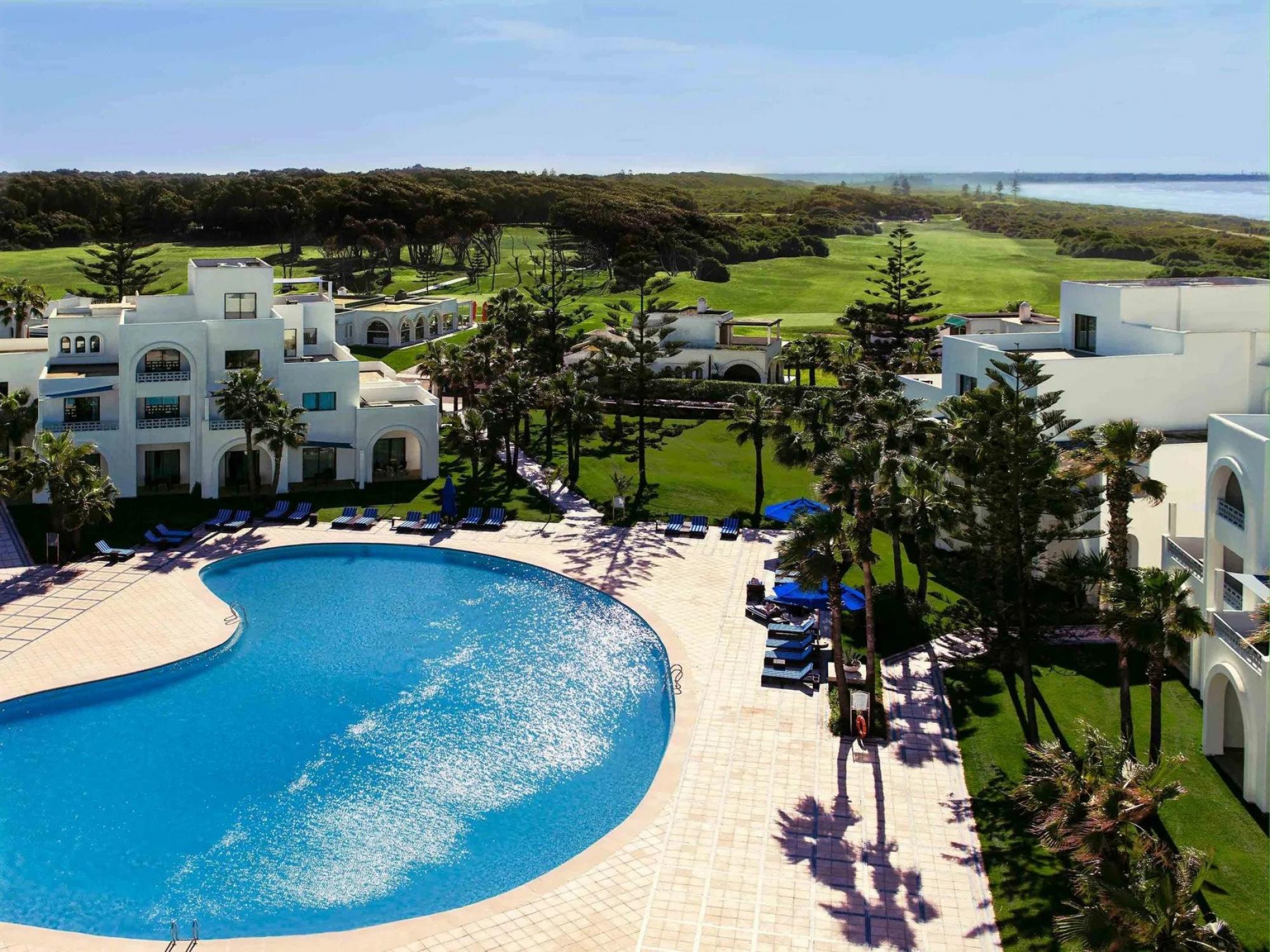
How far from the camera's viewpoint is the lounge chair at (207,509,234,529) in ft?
118

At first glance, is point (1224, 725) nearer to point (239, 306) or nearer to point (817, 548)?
point (817, 548)

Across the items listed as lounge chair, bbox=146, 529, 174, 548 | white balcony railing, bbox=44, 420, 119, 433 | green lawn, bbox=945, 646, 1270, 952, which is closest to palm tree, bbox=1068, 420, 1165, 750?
green lawn, bbox=945, 646, 1270, 952

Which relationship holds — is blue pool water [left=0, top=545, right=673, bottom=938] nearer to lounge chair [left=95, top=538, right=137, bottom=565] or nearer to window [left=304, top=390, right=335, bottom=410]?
lounge chair [left=95, top=538, right=137, bottom=565]

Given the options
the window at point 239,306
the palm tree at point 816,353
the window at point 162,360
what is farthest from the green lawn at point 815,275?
the window at point 162,360

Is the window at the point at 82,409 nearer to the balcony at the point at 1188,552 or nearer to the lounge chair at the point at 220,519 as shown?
the lounge chair at the point at 220,519

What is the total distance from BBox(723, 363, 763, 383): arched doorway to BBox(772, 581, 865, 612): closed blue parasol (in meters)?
29.5

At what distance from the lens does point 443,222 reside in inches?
3521

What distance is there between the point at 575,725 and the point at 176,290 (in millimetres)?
61895

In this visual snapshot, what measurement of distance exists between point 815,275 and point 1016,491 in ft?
284

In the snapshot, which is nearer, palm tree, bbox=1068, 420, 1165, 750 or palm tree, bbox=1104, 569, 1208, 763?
palm tree, bbox=1104, 569, 1208, 763

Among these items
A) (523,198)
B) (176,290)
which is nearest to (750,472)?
(176,290)

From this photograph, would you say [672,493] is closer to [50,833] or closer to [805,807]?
[805,807]

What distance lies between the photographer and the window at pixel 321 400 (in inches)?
1556

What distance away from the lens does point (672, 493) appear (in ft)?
130
